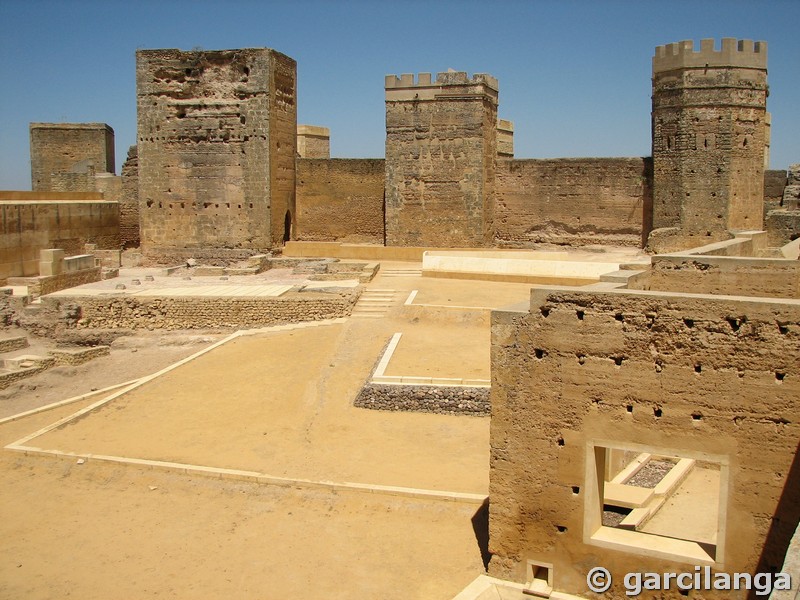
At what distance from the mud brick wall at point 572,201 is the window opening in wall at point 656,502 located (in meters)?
12.7

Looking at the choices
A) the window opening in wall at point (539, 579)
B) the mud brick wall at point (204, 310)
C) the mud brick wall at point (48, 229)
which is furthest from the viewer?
the mud brick wall at point (48, 229)

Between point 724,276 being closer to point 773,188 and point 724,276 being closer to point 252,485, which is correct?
point 252,485

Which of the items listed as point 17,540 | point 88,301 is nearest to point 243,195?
point 88,301

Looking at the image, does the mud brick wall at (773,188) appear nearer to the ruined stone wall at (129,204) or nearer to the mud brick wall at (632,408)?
the mud brick wall at (632,408)

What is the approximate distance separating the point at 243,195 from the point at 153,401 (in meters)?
11.3

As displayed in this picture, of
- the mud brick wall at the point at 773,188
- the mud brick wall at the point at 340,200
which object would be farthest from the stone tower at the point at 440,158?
the mud brick wall at the point at 773,188

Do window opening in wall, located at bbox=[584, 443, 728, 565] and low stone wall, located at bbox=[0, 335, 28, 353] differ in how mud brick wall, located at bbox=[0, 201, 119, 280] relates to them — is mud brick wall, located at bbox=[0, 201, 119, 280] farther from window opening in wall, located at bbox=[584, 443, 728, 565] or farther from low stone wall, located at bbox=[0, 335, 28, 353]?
window opening in wall, located at bbox=[584, 443, 728, 565]

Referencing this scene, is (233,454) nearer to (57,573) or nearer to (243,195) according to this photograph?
(57,573)

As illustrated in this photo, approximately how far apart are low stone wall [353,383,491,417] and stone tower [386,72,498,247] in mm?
11106

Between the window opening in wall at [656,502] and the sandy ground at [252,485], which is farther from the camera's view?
the sandy ground at [252,485]

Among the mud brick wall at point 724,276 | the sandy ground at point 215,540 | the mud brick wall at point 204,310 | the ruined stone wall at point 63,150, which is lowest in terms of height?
the sandy ground at point 215,540

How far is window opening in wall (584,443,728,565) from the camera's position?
264 inches

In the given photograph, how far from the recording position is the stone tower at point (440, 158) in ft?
75.6

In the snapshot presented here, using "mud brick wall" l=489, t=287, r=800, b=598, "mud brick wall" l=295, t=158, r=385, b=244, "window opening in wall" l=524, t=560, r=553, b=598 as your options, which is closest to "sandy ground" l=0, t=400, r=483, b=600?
"window opening in wall" l=524, t=560, r=553, b=598
